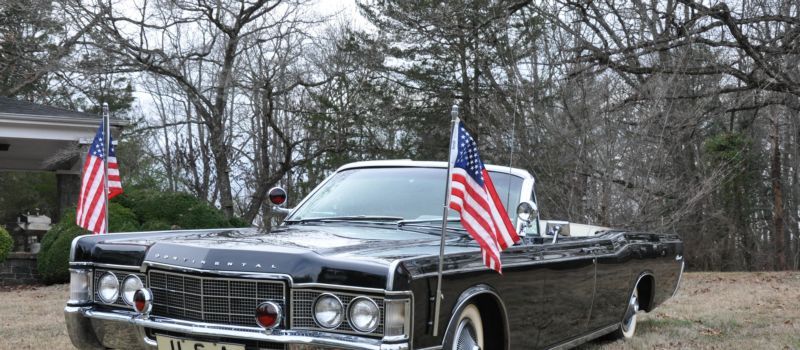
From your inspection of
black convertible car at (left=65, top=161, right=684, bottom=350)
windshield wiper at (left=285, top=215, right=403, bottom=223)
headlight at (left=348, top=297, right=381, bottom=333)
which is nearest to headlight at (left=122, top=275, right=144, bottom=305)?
black convertible car at (left=65, top=161, right=684, bottom=350)

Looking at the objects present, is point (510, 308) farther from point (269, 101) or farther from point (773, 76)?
point (269, 101)

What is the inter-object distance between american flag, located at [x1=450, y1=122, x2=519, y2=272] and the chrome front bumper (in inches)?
32.5

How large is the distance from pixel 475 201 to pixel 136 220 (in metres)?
12.4

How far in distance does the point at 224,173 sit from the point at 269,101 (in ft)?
9.07

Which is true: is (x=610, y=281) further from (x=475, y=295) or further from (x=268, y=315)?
(x=268, y=315)

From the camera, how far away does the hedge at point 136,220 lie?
1465cm

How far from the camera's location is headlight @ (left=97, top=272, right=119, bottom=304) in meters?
4.27

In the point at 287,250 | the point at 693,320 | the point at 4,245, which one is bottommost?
the point at 693,320

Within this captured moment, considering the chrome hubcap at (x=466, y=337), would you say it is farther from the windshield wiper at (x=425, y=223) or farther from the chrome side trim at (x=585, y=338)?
the chrome side trim at (x=585, y=338)

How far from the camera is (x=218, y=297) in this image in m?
3.85

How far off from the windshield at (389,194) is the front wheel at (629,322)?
6.49 feet

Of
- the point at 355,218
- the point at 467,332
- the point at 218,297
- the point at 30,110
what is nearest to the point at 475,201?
the point at 467,332

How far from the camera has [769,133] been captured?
2956 cm

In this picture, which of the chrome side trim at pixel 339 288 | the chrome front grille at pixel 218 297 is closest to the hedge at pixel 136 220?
the chrome front grille at pixel 218 297
